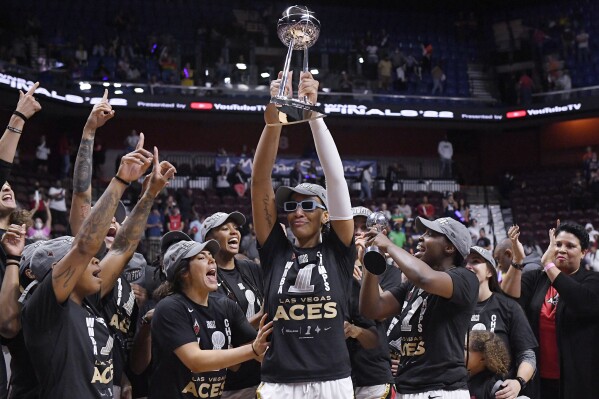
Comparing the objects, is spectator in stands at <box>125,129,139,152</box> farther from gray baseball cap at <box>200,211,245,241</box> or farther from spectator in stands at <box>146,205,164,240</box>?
gray baseball cap at <box>200,211,245,241</box>

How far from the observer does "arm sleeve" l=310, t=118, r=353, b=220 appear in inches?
155

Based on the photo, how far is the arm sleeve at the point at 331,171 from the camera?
3.93 meters

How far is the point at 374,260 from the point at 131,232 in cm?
141

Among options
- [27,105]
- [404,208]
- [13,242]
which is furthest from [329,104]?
[13,242]

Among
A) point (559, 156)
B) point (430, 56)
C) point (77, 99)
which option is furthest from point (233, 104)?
point (559, 156)

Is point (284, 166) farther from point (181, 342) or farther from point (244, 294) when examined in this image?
point (181, 342)

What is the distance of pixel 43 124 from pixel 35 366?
19.8 meters

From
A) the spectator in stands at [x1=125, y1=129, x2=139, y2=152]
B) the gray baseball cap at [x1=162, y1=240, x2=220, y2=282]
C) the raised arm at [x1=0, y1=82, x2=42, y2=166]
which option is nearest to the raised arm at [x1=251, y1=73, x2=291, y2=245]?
the gray baseball cap at [x1=162, y1=240, x2=220, y2=282]

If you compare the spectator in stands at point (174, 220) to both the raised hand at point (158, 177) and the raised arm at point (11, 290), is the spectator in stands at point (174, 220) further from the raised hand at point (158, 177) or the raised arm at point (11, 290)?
the raised arm at point (11, 290)

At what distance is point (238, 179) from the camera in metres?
20.2

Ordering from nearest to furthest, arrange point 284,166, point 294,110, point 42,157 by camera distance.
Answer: point 294,110 < point 42,157 < point 284,166

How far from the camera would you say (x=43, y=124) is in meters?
22.3

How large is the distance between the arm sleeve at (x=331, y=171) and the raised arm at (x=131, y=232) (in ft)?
3.03

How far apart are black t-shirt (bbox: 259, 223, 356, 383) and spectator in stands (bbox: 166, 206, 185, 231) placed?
526 inches
